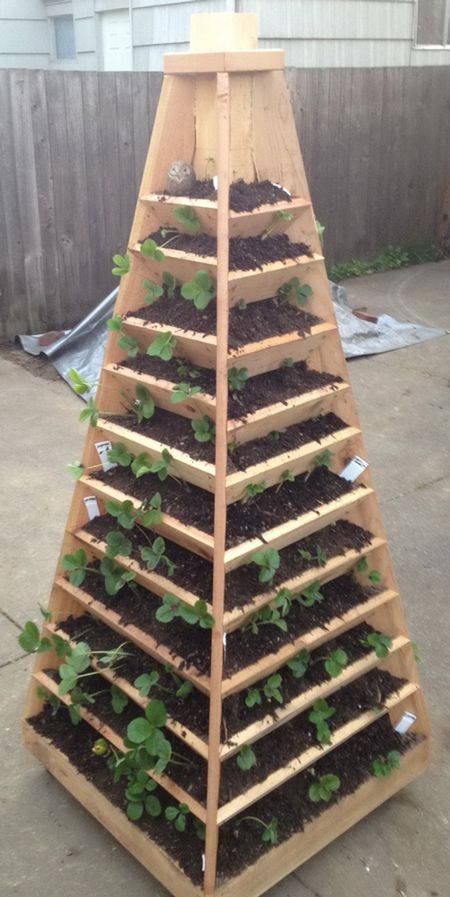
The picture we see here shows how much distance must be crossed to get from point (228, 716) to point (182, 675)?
0.51 feet

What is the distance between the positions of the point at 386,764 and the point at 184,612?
33.4 inches

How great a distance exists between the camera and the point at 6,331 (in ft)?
22.0

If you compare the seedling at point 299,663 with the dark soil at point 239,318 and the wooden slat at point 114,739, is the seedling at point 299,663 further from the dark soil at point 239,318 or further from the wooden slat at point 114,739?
the dark soil at point 239,318

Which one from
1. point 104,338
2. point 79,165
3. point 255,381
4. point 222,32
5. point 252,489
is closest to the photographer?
point 222,32

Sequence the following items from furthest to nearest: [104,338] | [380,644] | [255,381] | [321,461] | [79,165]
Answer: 1. [79,165]
2. [104,338]
3. [380,644]
4. [321,461]
5. [255,381]

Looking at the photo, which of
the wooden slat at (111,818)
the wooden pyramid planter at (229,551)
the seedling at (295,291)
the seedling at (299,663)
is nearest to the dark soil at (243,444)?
the wooden pyramid planter at (229,551)

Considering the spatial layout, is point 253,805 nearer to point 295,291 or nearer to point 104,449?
point 104,449

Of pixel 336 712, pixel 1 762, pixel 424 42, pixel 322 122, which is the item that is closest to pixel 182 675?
pixel 336 712

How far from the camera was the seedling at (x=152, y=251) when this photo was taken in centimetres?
202

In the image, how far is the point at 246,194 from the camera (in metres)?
2.02

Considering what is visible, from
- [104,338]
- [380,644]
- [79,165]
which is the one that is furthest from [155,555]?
[79,165]

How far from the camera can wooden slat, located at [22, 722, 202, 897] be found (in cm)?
215

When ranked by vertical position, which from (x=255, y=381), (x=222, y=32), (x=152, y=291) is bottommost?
(x=255, y=381)

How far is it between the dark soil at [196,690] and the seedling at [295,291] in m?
0.97
